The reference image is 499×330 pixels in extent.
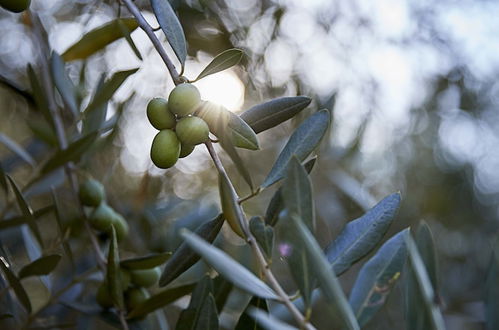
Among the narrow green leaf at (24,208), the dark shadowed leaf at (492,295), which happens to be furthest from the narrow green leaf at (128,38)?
the dark shadowed leaf at (492,295)

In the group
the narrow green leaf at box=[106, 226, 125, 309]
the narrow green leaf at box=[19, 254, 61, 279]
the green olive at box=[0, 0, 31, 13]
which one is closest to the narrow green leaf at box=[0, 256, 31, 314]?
the narrow green leaf at box=[19, 254, 61, 279]

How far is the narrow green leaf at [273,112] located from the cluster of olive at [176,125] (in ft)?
0.25

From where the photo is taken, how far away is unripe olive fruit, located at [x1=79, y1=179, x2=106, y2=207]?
112 cm

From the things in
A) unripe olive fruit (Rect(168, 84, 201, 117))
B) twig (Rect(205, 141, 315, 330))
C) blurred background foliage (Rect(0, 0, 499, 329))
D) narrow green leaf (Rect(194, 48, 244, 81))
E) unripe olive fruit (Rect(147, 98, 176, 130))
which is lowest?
blurred background foliage (Rect(0, 0, 499, 329))

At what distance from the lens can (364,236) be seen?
67 cm

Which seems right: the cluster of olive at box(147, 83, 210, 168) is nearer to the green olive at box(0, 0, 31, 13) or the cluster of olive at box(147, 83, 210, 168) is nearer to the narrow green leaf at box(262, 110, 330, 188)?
the narrow green leaf at box(262, 110, 330, 188)

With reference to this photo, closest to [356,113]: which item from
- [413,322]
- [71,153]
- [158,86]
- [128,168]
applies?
[158,86]

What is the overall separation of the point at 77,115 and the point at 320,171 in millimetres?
891

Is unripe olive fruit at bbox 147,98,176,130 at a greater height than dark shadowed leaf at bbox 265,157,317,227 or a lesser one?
greater

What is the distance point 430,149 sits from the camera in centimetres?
284

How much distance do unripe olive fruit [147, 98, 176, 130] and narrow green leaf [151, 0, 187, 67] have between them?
6 cm

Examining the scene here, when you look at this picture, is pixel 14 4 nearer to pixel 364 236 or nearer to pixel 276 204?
pixel 276 204

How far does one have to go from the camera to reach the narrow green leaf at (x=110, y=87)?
941 mm

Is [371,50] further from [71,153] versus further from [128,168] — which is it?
[71,153]
